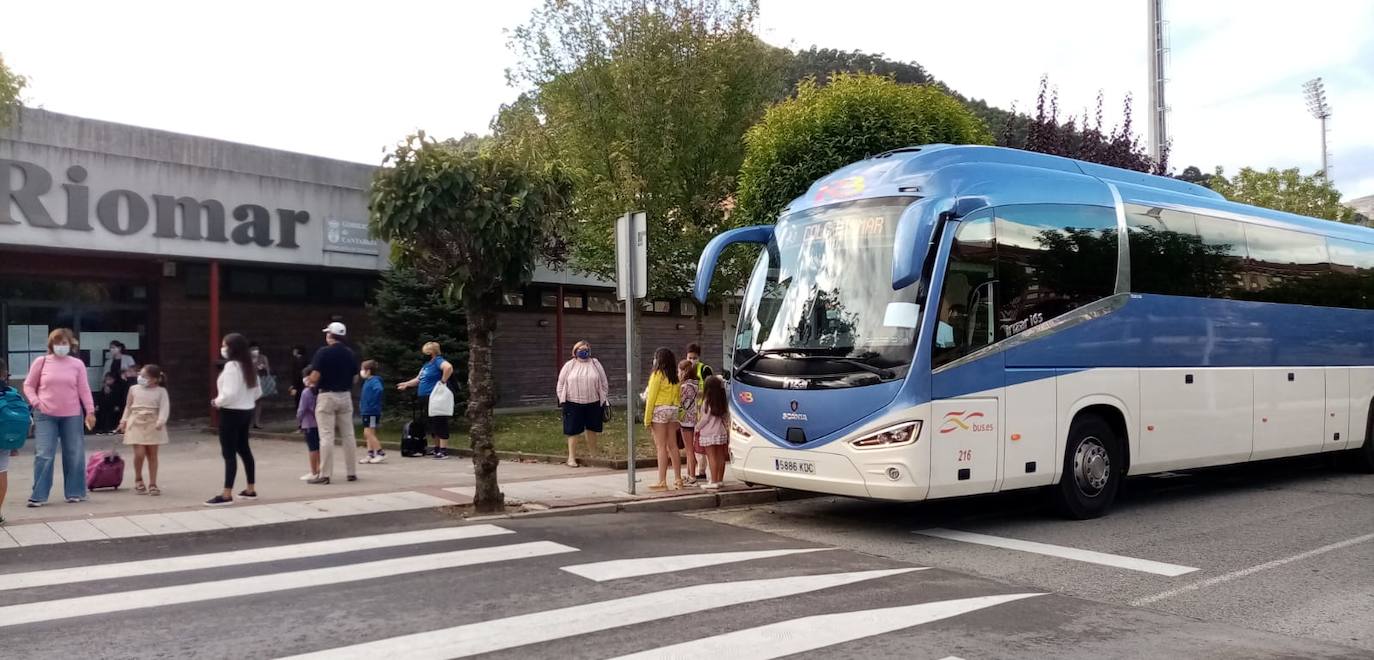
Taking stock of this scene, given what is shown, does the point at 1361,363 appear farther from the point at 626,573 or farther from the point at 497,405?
the point at 497,405

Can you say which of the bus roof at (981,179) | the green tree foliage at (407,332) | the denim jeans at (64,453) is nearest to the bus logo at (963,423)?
the bus roof at (981,179)

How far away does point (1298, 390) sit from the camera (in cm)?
1237

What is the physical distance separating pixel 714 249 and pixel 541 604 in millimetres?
4369

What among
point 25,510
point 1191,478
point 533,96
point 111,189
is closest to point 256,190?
point 111,189

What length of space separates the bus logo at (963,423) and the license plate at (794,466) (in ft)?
4.05

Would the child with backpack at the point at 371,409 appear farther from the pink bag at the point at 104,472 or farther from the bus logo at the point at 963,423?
the bus logo at the point at 963,423

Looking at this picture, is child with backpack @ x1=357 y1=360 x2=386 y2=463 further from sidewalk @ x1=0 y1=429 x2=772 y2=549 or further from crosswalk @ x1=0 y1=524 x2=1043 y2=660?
crosswalk @ x1=0 y1=524 x2=1043 y2=660

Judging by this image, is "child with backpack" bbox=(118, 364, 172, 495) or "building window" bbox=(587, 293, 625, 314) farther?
"building window" bbox=(587, 293, 625, 314)

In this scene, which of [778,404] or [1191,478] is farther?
[1191,478]

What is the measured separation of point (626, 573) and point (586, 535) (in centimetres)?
165

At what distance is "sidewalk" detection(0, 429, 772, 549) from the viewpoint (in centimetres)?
902

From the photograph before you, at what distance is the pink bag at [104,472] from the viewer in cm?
1105

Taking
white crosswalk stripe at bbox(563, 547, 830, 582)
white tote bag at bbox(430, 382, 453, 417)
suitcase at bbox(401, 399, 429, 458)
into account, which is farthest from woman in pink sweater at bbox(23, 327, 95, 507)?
white crosswalk stripe at bbox(563, 547, 830, 582)

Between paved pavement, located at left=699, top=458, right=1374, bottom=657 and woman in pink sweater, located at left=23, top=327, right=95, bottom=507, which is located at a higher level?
woman in pink sweater, located at left=23, top=327, right=95, bottom=507
